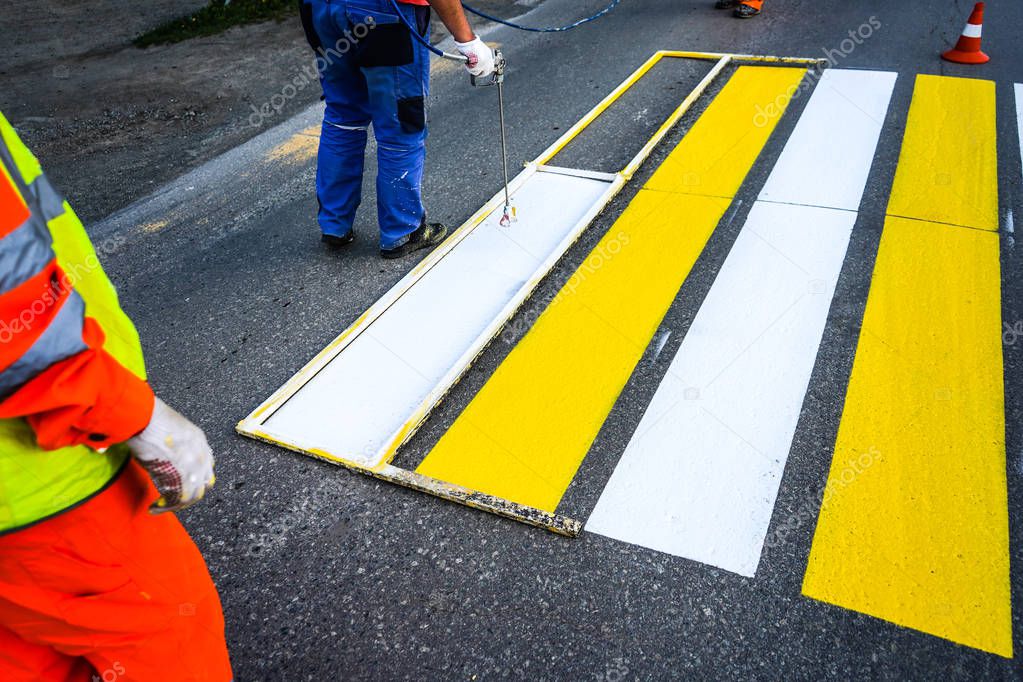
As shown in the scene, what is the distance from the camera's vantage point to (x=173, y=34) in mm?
8484

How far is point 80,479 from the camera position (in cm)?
130

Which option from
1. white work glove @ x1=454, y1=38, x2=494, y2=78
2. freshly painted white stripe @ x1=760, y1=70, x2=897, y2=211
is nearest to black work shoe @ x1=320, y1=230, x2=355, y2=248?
white work glove @ x1=454, y1=38, x2=494, y2=78

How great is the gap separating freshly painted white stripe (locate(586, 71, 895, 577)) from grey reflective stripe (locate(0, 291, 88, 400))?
1.70 m

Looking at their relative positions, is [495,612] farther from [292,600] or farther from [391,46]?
[391,46]

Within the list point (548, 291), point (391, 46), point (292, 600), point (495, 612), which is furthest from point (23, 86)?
point (495, 612)

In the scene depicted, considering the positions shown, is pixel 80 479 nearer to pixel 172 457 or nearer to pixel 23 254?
pixel 172 457

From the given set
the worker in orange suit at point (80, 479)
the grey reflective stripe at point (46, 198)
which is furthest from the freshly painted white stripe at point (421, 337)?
the grey reflective stripe at point (46, 198)

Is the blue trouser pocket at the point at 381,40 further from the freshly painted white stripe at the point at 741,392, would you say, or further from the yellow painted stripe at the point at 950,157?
the yellow painted stripe at the point at 950,157

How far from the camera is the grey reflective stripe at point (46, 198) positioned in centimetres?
127

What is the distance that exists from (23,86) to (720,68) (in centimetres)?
668

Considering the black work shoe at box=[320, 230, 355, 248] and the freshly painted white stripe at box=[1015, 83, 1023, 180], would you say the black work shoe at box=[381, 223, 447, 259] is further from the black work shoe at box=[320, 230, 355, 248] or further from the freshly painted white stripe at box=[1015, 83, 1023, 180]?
the freshly painted white stripe at box=[1015, 83, 1023, 180]

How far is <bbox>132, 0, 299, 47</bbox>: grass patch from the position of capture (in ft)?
27.6

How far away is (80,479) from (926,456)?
2.61 m

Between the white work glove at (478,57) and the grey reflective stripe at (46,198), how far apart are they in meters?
2.55
